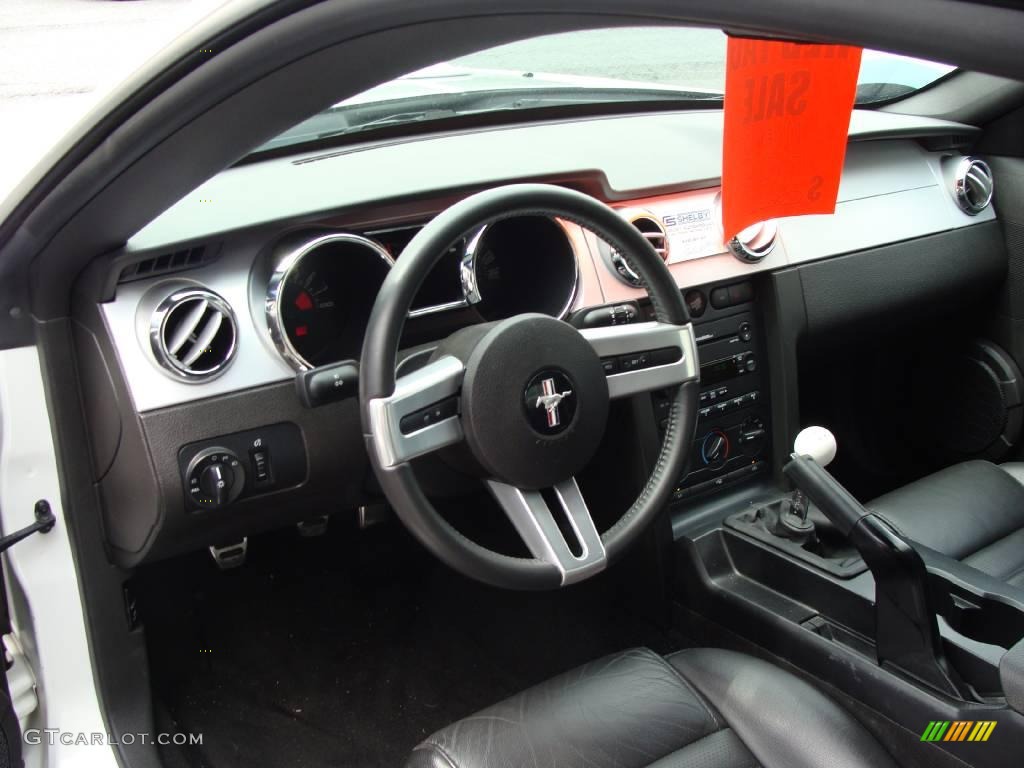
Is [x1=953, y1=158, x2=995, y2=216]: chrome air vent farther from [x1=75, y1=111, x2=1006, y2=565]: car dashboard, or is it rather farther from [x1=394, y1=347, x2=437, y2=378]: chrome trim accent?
[x1=394, y1=347, x2=437, y2=378]: chrome trim accent

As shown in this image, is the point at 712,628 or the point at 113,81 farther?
the point at 712,628

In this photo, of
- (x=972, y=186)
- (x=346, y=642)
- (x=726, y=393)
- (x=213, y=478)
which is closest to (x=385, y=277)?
(x=213, y=478)

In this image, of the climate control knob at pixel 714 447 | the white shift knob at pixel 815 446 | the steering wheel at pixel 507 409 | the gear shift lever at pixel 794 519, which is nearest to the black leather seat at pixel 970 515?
the gear shift lever at pixel 794 519

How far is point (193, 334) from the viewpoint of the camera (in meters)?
1.49

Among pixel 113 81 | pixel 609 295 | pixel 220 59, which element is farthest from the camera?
pixel 609 295

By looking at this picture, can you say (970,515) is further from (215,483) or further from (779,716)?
(215,483)

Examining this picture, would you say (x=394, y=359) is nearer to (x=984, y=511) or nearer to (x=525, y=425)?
(x=525, y=425)

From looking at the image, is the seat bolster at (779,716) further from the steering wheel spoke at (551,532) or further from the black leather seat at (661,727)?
the steering wheel spoke at (551,532)

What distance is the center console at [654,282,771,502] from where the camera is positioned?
2.05 m

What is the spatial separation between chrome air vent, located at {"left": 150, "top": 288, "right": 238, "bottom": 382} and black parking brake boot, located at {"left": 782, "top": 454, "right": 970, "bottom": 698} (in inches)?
41.2

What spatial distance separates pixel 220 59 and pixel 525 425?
2.17 ft

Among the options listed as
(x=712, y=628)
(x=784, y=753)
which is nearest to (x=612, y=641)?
(x=712, y=628)

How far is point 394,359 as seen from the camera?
4.15 ft

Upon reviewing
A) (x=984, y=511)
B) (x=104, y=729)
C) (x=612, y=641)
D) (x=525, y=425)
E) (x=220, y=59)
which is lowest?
(x=612, y=641)
